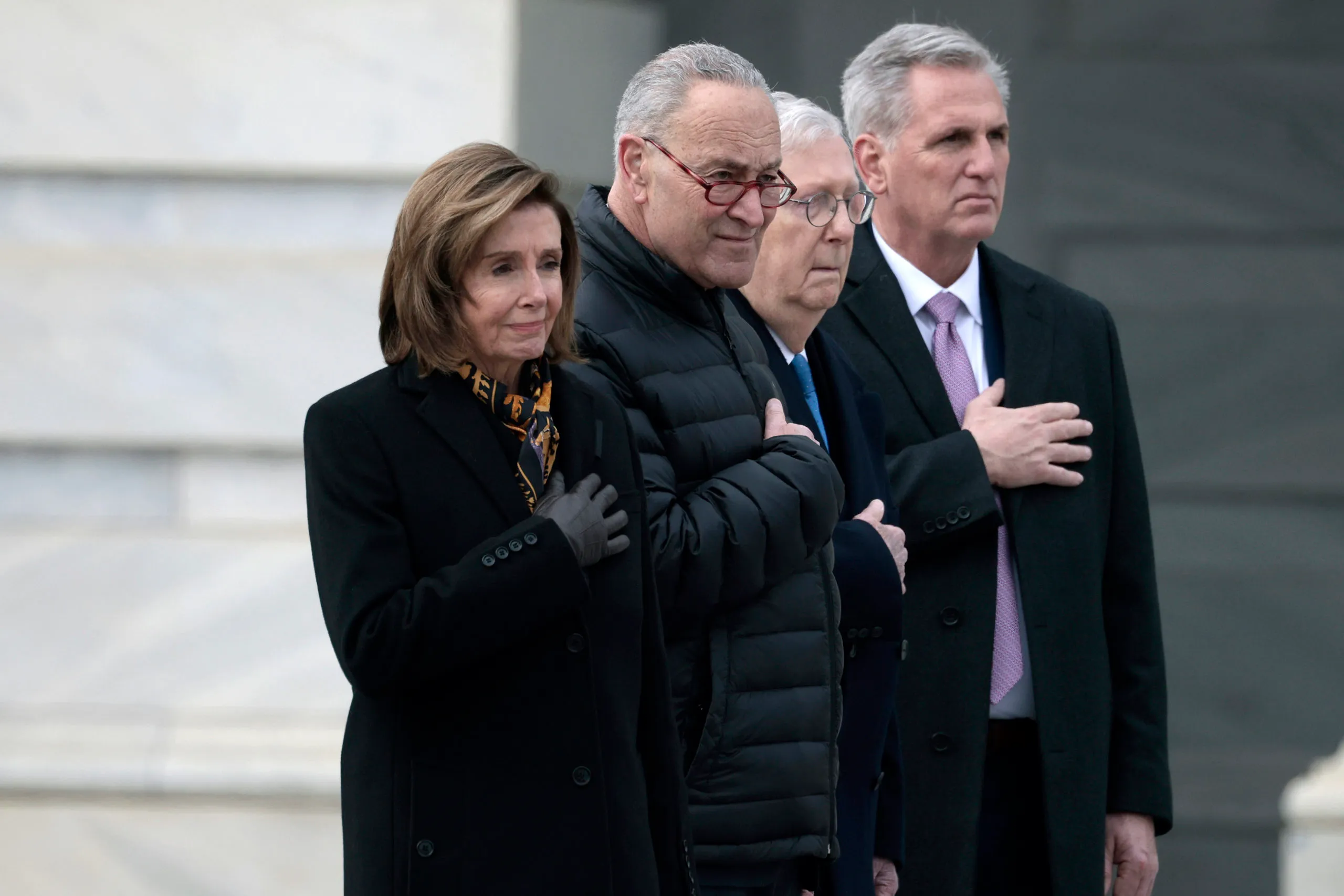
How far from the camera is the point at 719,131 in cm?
248

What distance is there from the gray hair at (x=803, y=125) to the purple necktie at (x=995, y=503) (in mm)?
532

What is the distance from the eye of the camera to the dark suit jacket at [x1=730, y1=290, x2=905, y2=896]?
262cm

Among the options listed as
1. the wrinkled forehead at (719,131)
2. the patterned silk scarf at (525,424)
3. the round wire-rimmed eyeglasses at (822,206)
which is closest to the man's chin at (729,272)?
the wrinkled forehead at (719,131)

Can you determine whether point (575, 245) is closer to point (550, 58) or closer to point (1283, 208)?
point (550, 58)

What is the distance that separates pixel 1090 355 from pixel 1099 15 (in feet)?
5.76

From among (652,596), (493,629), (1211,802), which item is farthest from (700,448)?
(1211,802)

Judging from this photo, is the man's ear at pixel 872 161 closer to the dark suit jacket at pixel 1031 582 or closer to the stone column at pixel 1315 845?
the dark suit jacket at pixel 1031 582

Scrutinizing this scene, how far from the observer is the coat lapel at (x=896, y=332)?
3191 mm

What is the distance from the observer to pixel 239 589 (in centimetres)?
386

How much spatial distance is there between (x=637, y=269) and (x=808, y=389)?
51 cm

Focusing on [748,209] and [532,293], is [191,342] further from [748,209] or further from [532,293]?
[532,293]

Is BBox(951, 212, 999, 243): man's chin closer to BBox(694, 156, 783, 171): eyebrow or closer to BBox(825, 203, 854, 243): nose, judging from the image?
BBox(825, 203, 854, 243): nose

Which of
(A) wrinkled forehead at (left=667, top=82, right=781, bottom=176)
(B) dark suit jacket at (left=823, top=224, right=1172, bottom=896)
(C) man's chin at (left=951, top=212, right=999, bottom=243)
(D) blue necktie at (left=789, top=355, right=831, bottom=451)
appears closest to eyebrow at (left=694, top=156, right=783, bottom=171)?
(A) wrinkled forehead at (left=667, top=82, right=781, bottom=176)

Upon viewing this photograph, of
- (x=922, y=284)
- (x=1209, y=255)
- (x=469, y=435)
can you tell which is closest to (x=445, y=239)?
(x=469, y=435)
